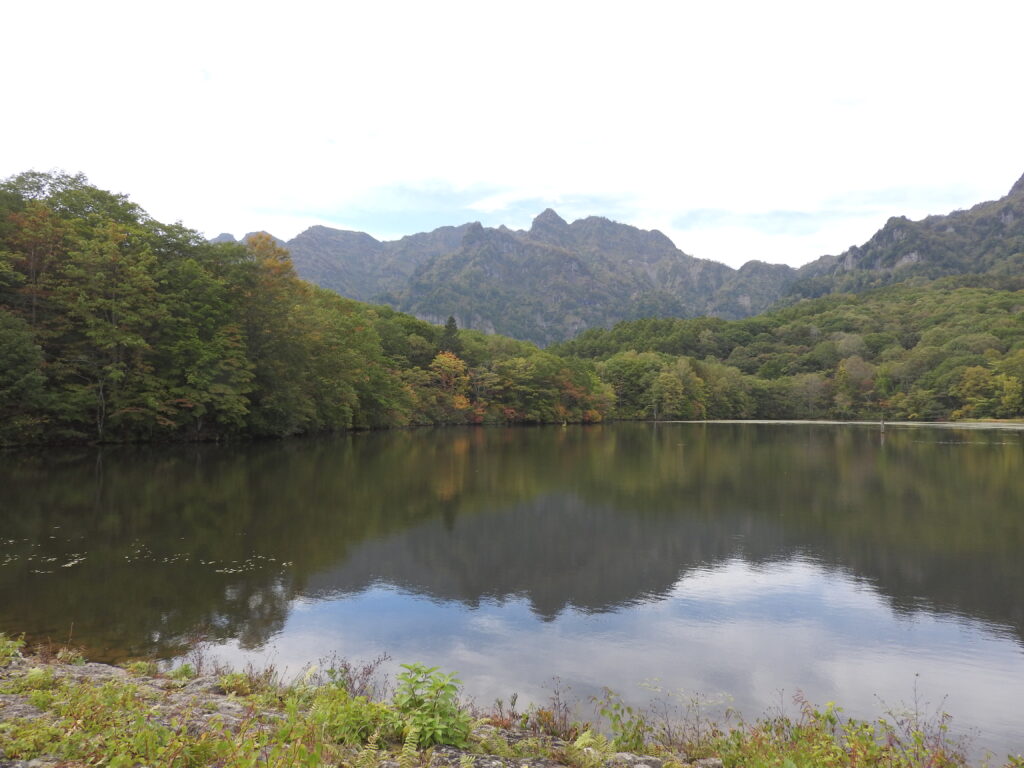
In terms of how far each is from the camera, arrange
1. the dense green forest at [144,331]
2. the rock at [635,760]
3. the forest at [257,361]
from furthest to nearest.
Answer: the forest at [257,361] < the dense green forest at [144,331] < the rock at [635,760]

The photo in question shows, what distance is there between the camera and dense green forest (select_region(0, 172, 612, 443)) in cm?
3366

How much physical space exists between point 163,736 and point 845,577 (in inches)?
542

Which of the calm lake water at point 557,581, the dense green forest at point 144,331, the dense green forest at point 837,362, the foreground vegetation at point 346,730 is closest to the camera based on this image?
the foreground vegetation at point 346,730

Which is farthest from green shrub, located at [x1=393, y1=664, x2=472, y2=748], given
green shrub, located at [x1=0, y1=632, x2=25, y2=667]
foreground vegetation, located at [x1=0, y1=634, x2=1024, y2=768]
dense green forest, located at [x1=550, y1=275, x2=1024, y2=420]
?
dense green forest, located at [x1=550, y1=275, x2=1024, y2=420]

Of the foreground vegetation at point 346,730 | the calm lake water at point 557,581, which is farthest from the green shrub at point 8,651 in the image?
the calm lake water at point 557,581

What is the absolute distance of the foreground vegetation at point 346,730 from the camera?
Result: 4.66m

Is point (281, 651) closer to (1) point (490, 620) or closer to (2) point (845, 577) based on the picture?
(1) point (490, 620)

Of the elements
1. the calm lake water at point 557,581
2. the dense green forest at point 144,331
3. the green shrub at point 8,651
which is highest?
the dense green forest at point 144,331

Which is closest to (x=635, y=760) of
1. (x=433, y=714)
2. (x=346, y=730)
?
(x=433, y=714)

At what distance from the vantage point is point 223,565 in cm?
→ 1325

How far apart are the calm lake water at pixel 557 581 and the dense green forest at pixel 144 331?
8657 millimetres

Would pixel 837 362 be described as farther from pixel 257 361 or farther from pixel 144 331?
pixel 144 331

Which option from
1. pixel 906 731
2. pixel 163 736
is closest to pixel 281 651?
pixel 163 736

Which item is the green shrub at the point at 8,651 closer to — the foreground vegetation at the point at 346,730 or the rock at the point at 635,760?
the foreground vegetation at the point at 346,730
